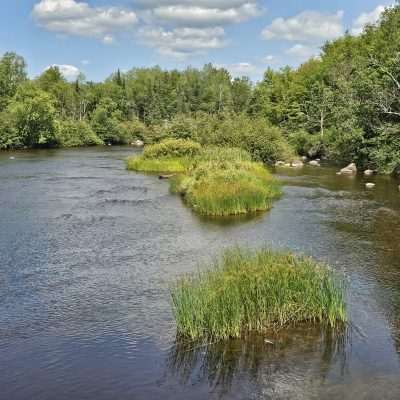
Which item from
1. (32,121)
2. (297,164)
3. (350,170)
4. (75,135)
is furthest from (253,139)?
(75,135)

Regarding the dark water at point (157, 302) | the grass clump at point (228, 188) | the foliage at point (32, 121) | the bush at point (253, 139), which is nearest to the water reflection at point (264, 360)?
the dark water at point (157, 302)

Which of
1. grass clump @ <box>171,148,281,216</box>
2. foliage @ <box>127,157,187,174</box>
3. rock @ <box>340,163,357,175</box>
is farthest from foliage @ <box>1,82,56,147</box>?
rock @ <box>340,163,357,175</box>

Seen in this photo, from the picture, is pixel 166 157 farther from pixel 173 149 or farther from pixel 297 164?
pixel 297 164

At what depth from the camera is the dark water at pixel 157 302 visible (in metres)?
12.6

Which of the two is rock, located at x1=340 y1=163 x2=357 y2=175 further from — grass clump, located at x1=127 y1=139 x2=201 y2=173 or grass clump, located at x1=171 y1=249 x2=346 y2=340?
grass clump, located at x1=171 y1=249 x2=346 y2=340

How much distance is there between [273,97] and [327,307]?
8421cm

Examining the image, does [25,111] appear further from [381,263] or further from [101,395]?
[101,395]

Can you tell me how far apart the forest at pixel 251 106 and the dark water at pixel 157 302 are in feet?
51.6

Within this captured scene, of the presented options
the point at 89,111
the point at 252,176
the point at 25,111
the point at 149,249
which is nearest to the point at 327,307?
the point at 149,249

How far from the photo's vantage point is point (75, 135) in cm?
9456

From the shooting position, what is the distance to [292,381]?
41.4 ft

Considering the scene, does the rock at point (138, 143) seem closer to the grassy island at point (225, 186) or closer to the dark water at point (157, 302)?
the grassy island at point (225, 186)

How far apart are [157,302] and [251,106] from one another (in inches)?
3504

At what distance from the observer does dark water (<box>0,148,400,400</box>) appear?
1264cm
